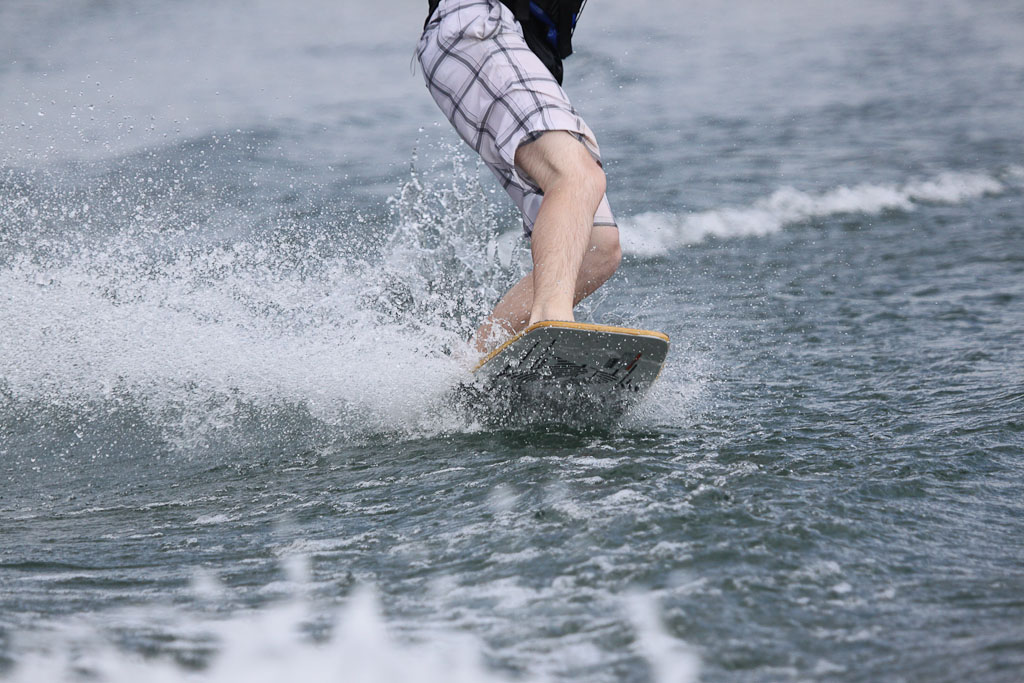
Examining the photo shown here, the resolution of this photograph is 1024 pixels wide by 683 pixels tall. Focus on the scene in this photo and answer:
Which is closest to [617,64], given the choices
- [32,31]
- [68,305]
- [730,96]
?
[730,96]

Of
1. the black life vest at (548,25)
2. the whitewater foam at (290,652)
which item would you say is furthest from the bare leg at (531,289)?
the whitewater foam at (290,652)

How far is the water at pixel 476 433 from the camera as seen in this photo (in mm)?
1301

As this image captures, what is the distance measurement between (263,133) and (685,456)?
626 cm

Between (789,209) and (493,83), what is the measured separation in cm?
358

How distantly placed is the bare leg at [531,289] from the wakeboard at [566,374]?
0.69ft

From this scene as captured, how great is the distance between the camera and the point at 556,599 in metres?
1.37

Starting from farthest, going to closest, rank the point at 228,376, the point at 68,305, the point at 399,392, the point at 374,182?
the point at 374,182
the point at 68,305
the point at 228,376
the point at 399,392

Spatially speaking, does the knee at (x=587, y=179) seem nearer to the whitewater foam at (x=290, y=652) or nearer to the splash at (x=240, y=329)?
the splash at (x=240, y=329)

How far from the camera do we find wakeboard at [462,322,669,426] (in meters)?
2.08

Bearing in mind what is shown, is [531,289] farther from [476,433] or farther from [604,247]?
[476,433]

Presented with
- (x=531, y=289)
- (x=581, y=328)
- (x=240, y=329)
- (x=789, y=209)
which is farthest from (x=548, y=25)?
(x=789, y=209)

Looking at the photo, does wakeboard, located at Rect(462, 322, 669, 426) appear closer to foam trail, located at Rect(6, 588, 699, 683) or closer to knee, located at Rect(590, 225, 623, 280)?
knee, located at Rect(590, 225, 623, 280)

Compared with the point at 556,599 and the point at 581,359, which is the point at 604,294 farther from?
the point at 556,599

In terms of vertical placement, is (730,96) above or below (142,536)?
above
